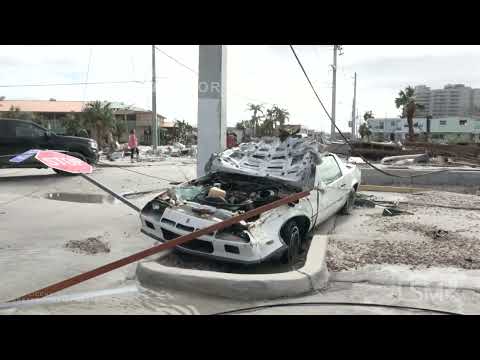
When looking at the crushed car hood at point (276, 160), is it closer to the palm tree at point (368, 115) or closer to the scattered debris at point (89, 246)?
the scattered debris at point (89, 246)

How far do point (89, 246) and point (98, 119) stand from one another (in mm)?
32451

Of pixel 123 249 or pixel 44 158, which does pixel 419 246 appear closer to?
pixel 123 249

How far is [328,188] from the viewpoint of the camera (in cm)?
636

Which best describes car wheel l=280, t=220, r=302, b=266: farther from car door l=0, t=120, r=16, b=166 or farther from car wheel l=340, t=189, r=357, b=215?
car door l=0, t=120, r=16, b=166

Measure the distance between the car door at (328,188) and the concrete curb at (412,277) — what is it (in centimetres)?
129

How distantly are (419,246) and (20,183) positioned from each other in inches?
401

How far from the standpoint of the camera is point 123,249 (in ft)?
18.9

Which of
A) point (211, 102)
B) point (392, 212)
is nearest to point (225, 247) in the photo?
point (392, 212)

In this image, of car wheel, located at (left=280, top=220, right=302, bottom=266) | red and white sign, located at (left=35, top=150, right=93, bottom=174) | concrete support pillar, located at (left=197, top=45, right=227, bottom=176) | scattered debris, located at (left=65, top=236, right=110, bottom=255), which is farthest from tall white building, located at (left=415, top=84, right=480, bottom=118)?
red and white sign, located at (left=35, top=150, right=93, bottom=174)

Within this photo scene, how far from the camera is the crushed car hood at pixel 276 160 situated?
594 centimetres

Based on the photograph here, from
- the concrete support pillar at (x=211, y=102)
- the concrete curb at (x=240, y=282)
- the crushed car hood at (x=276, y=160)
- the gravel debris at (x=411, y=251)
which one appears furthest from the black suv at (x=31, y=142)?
the gravel debris at (x=411, y=251)
